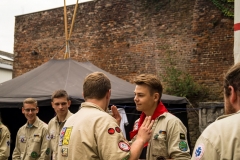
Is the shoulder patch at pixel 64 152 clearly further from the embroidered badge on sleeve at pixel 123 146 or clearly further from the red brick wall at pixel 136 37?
the red brick wall at pixel 136 37

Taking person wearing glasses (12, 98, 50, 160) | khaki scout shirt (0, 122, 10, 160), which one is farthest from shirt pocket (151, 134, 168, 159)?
khaki scout shirt (0, 122, 10, 160)

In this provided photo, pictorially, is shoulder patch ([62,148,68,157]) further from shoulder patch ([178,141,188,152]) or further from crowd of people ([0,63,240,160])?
shoulder patch ([178,141,188,152])

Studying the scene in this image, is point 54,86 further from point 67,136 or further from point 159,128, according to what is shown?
point 67,136

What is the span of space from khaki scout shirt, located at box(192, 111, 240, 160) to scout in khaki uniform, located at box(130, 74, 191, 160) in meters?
1.03

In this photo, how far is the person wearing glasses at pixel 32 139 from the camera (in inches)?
171

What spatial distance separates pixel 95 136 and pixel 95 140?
26 millimetres

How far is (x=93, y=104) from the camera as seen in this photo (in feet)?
7.20

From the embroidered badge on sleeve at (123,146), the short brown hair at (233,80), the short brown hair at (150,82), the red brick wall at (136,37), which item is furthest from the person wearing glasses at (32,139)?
the red brick wall at (136,37)

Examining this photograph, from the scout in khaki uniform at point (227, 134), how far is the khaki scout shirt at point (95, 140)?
578 millimetres

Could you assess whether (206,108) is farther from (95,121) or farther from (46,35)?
(46,35)

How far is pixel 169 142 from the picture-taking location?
2602mm

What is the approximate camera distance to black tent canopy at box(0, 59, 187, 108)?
5.80 metres

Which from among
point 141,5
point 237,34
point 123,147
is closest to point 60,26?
point 141,5

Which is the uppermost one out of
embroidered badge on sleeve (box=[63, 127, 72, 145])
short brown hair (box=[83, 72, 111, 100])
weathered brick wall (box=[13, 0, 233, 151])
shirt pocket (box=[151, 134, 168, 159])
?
weathered brick wall (box=[13, 0, 233, 151])
